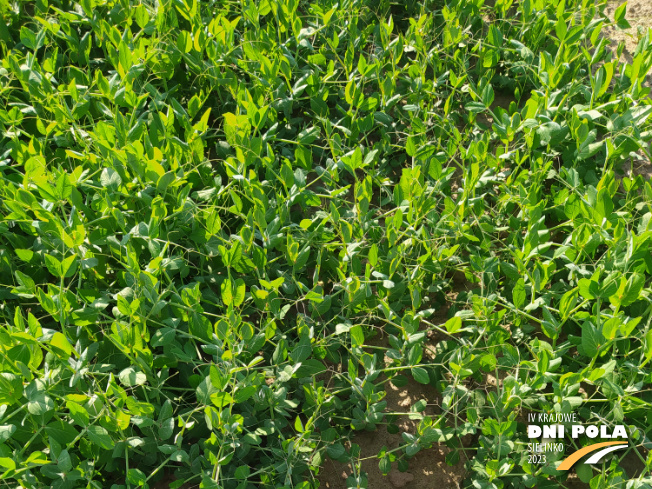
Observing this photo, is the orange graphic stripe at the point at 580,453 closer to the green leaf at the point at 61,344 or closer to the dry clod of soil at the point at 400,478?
the dry clod of soil at the point at 400,478

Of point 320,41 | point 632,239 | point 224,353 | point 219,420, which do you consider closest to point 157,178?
point 224,353

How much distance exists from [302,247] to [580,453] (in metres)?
0.98

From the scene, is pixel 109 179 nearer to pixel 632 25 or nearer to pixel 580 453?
pixel 580 453

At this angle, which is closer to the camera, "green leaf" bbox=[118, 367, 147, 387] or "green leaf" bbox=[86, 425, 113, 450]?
"green leaf" bbox=[86, 425, 113, 450]

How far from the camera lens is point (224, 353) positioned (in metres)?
1.56

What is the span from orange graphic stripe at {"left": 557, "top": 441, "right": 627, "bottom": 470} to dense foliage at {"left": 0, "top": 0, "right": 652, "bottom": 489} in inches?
1.4

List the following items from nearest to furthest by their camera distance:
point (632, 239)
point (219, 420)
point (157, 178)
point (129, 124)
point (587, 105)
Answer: point (219, 420) → point (632, 239) → point (157, 178) → point (129, 124) → point (587, 105)

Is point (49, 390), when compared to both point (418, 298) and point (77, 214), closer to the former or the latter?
point (77, 214)

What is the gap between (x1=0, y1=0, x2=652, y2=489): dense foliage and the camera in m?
1.57

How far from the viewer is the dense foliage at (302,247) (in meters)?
1.57

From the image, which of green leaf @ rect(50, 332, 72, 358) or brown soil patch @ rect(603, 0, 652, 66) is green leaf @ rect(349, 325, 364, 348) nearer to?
green leaf @ rect(50, 332, 72, 358)

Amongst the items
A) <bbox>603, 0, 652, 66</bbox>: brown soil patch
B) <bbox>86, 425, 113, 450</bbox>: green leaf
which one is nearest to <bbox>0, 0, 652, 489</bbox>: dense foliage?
<bbox>86, 425, 113, 450</bbox>: green leaf

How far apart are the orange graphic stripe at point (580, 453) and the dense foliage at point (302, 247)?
4 cm

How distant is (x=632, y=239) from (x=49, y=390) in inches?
64.8
